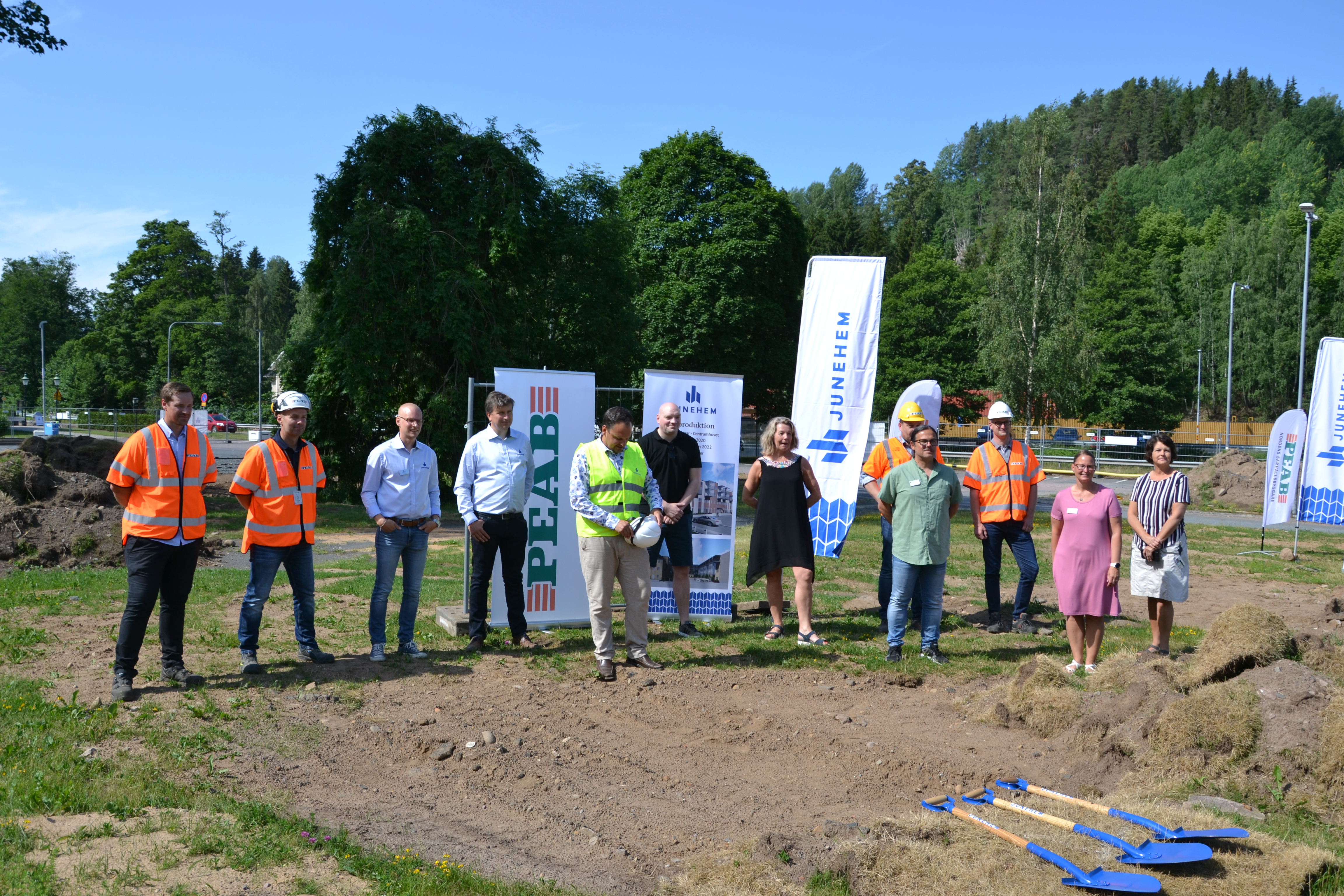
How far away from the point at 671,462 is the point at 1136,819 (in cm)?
457

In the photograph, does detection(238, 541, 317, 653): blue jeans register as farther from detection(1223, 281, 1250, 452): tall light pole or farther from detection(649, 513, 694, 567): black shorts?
detection(1223, 281, 1250, 452): tall light pole

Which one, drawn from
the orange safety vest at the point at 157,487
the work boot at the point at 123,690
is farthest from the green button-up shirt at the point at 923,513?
the work boot at the point at 123,690

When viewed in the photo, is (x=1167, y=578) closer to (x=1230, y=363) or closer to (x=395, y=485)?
(x=395, y=485)

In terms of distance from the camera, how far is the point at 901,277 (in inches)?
2233

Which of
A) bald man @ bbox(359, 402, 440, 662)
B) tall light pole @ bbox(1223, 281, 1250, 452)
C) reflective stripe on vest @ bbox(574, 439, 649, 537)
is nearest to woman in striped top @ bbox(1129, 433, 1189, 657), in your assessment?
reflective stripe on vest @ bbox(574, 439, 649, 537)

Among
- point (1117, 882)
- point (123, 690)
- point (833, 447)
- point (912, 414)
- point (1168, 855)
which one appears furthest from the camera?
point (833, 447)

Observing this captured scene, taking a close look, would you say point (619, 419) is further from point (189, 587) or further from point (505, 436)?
point (189, 587)

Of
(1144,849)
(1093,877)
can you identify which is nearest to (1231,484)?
(1144,849)

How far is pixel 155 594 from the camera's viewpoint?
632 centimetres

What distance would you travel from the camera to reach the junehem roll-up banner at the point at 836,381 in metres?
10.1

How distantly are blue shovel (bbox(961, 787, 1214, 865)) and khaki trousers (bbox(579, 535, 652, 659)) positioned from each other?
341 centimetres

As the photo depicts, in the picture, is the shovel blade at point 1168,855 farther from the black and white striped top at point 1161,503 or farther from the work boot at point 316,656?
the work boot at point 316,656

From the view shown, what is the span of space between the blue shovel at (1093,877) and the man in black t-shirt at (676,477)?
4022 millimetres

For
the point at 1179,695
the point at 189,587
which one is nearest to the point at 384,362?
the point at 189,587
